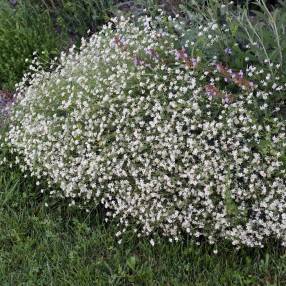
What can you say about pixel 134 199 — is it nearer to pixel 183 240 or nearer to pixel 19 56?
pixel 183 240

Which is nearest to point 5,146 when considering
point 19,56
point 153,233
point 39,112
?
point 39,112

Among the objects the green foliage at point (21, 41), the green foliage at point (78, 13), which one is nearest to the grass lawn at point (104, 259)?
the green foliage at point (21, 41)

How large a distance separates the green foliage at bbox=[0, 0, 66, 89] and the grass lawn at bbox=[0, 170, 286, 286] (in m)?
1.67

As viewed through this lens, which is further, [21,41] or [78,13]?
[78,13]

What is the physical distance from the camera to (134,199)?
11.5 ft

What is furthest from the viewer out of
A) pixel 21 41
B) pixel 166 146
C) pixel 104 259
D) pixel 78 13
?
pixel 78 13

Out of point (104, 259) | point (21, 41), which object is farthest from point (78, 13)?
point (104, 259)

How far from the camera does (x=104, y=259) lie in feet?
11.6

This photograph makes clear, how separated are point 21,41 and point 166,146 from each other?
2.24 meters

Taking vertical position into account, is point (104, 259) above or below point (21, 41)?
below

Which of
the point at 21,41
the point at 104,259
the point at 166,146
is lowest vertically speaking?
the point at 104,259

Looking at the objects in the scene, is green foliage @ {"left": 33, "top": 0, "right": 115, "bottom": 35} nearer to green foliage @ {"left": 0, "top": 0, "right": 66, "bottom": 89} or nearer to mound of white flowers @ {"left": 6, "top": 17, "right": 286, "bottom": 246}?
green foliage @ {"left": 0, "top": 0, "right": 66, "bottom": 89}

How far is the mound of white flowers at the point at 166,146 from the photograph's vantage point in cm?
325

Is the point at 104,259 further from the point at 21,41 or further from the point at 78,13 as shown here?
the point at 78,13
